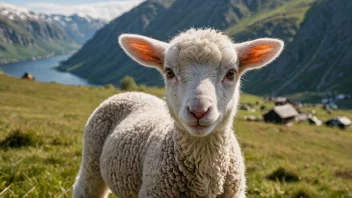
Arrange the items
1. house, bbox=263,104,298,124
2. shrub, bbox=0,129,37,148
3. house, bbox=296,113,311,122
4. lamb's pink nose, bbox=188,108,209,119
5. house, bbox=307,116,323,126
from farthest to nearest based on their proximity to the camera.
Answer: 1. house, bbox=296,113,311,122
2. house, bbox=307,116,323,126
3. house, bbox=263,104,298,124
4. shrub, bbox=0,129,37,148
5. lamb's pink nose, bbox=188,108,209,119

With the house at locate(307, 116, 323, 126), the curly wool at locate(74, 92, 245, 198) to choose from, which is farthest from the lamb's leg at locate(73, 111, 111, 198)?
the house at locate(307, 116, 323, 126)

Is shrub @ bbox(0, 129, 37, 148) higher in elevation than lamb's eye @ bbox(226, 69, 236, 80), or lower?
lower

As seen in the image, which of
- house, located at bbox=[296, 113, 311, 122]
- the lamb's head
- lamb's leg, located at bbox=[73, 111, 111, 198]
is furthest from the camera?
house, located at bbox=[296, 113, 311, 122]

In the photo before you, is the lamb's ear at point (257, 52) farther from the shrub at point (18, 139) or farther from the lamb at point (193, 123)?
the shrub at point (18, 139)

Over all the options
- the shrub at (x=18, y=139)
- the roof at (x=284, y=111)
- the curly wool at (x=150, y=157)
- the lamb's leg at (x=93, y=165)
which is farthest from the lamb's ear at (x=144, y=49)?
the roof at (x=284, y=111)

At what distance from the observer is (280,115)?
71312 millimetres

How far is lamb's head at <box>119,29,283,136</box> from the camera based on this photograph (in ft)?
11.6

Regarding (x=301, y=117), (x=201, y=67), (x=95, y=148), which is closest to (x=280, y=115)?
(x=301, y=117)

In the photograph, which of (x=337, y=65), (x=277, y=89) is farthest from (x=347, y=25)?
(x=277, y=89)

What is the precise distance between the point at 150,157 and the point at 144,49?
4.75 ft

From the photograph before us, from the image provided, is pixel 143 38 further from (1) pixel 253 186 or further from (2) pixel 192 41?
(1) pixel 253 186

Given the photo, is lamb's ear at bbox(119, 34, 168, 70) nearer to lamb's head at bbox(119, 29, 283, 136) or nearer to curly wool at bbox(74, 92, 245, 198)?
lamb's head at bbox(119, 29, 283, 136)

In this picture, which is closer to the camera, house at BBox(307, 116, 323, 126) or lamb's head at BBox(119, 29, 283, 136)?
lamb's head at BBox(119, 29, 283, 136)

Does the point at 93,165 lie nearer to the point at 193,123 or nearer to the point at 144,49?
the point at 144,49
